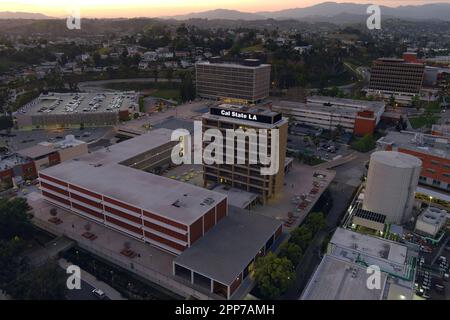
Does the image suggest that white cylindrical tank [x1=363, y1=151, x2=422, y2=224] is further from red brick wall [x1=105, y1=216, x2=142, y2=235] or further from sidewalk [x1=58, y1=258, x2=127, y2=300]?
sidewalk [x1=58, y1=258, x2=127, y2=300]

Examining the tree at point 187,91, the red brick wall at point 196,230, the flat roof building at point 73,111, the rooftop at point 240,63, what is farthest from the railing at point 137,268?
the rooftop at point 240,63

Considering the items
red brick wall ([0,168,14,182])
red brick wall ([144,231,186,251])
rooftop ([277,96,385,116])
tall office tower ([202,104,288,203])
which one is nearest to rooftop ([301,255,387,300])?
red brick wall ([144,231,186,251])

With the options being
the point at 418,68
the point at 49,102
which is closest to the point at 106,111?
the point at 49,102

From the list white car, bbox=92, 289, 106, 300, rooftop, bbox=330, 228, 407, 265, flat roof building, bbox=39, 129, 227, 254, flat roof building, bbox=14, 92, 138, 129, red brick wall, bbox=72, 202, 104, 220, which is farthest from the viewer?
flat roof building, bbox=14, 92, 138, 129

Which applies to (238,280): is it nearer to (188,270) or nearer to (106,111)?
(188,270)

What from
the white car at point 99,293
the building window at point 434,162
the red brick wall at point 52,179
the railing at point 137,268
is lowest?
the white car at point 99,293

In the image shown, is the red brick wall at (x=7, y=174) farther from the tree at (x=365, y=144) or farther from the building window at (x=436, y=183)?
the building window at (x=436, y=183)
